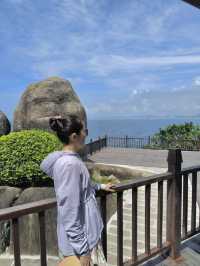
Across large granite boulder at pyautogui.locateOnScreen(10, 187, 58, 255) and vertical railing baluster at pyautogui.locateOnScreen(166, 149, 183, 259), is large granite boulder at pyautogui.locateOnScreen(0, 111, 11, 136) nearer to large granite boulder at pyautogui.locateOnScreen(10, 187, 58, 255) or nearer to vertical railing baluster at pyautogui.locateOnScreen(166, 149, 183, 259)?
large granite boulder at pyautogui.locateOnScreen(10, 187, 58, 255)

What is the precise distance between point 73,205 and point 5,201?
494cm

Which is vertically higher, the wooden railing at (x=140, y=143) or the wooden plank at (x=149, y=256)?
the wooden railing at (x=140, y=143)

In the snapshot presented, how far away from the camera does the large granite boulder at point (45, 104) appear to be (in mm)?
12070

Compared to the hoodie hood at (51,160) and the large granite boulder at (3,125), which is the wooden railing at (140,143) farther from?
the hoodie hood at (51,160)

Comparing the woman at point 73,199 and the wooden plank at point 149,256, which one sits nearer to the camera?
the woman at point 73,199

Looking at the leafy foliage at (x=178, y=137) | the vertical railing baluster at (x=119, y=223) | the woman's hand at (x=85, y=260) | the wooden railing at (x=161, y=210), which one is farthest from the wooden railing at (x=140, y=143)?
the woman's hand at (x=85, y=260)

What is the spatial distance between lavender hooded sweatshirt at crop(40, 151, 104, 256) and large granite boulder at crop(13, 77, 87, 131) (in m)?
9.86

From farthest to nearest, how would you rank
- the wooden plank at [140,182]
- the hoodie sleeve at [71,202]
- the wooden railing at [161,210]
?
the wooden railing at [161,210], the wooden plank at [140,182], the hoodie sleeve at [71,202]

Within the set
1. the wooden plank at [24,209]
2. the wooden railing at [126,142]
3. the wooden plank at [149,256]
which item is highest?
the wooden plank at [24,209]

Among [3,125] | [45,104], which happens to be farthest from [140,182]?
[3,125]

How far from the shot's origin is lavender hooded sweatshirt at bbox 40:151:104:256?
6.36 ft

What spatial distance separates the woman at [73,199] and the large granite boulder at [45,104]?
9.79m

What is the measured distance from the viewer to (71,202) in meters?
1.94

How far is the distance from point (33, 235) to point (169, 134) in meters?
14.6
